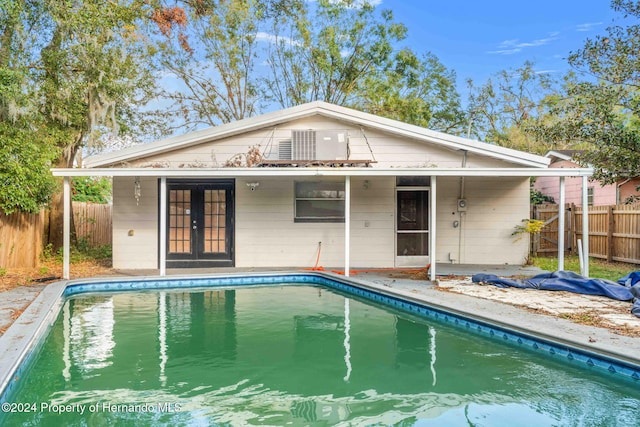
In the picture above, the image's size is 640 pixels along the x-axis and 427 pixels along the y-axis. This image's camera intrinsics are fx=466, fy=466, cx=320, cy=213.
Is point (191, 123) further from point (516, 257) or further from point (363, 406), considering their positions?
point (363, 406)

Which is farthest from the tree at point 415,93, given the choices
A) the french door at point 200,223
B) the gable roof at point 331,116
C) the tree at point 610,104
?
the french door at point 200,223

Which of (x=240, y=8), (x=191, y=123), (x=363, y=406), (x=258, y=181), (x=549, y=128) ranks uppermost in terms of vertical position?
(x=240, y=8)

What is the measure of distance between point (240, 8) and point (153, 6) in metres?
6.26

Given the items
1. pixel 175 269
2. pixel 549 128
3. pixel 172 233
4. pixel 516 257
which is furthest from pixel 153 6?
pixel 516 257

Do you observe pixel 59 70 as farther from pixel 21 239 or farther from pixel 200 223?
pixel 200 223

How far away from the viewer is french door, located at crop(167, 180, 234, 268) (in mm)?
10188

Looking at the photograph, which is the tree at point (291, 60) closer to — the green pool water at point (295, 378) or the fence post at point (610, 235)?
the fence post at point (610, 235)

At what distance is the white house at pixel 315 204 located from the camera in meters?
10.0

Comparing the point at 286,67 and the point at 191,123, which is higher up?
the point at 286,67

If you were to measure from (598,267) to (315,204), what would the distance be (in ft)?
21.1

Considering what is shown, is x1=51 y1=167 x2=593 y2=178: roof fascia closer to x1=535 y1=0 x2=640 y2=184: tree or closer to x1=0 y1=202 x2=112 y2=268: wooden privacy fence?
x1=535 y1=0 x2=640 y2=184: tree

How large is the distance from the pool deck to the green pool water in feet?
0.99

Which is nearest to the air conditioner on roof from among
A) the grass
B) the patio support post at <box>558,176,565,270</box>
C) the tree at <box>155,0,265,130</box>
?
the patio support post at <box>558,176,565,270</box>

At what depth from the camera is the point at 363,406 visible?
3553mm
